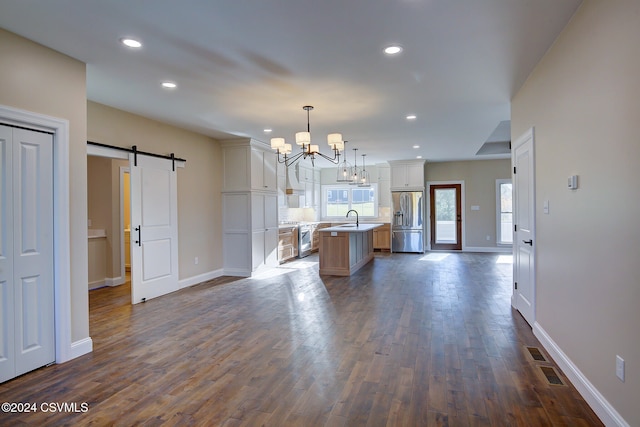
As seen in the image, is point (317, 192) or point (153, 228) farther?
point (317, 192)

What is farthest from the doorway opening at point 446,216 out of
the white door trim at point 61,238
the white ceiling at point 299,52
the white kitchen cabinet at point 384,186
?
the white door trim at point 61,238

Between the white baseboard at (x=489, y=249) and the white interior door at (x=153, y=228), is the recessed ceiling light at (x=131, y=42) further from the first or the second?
the white baseboard at (x=489, y=249)

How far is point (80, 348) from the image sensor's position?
3.22 meters

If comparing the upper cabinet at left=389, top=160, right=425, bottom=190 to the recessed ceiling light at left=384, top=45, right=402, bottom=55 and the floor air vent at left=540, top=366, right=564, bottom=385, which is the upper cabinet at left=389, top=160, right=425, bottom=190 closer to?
the recessed ceiling light at left=384, top=45, right=402, bottom=55

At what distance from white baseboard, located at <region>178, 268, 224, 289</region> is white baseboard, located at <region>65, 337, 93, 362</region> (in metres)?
Result: 2.51

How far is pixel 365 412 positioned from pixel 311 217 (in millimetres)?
8835

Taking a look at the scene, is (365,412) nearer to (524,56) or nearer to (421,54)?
(421,54)

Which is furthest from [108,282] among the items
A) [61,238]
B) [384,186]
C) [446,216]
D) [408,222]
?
[446,216]

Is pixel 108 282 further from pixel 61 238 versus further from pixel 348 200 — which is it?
pixel 348 200

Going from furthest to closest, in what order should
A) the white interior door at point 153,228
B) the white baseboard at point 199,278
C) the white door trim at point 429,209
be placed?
the white door trim at point 429,209 < the white baseboard at point 199,278 < the white interior door at point 153,228

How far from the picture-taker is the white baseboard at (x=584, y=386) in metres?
2.04

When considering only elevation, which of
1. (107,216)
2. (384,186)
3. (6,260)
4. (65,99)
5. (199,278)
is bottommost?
(199,278)

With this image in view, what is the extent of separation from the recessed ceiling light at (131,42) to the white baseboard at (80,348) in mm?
2560

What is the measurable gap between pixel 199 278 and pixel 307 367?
393 centimetres
